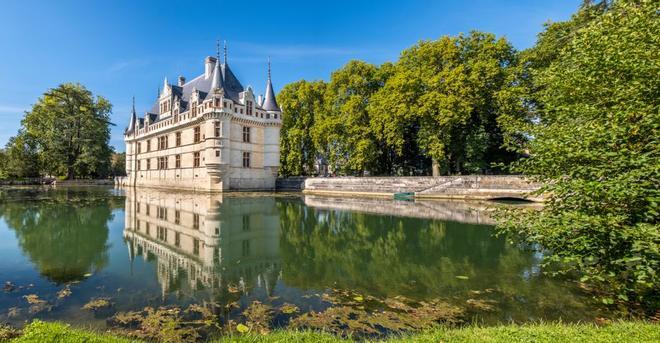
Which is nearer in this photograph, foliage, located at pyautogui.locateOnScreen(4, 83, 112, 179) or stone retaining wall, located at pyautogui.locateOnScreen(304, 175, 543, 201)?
stone retaining wall, located at pyautogui.locateOnScreen(304, 175, 543, 201)

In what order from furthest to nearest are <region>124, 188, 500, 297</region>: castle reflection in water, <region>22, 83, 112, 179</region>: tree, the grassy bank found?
<region>22, 83, 112, 179</region>: tree, <region>124, 188, 500, 297</region>: castle reflection in water, the grassy bank

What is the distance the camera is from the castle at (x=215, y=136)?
98.5 ft

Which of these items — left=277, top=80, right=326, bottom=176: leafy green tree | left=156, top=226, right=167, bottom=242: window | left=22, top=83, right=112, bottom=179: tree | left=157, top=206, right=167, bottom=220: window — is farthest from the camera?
left=22, top=83, right=112, bottom=179: tree

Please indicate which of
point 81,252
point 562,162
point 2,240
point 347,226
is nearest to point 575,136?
point 562,162

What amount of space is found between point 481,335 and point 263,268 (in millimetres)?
4805

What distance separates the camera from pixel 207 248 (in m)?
8.65

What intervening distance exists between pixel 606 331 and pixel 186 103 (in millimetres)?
39748

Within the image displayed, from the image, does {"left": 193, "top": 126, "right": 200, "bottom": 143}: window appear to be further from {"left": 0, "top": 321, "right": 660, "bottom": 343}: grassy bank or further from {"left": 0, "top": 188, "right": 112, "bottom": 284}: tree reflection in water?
{"left": 0, "top": 321, "right": 660, "bottom": 343}: grassy bank

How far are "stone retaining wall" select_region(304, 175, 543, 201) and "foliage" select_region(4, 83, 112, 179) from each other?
33.9 metres

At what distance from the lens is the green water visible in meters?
4.96

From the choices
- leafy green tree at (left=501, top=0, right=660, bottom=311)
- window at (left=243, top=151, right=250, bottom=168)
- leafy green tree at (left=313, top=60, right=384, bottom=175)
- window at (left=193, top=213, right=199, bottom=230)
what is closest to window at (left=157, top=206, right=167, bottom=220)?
window at (left=193, top=213, right=199, bottom=230)

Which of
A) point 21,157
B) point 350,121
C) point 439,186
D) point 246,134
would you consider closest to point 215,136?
point 246,134

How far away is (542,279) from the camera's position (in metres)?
6.20

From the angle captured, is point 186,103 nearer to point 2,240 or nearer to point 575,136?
point 2,240
